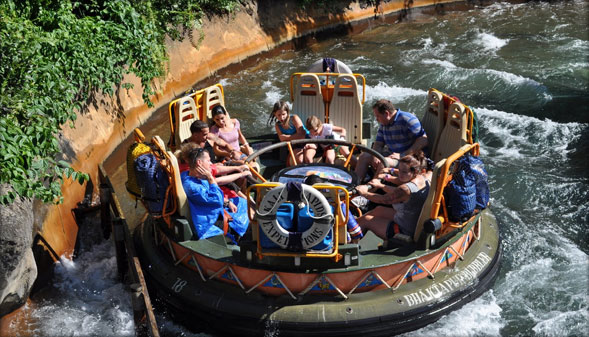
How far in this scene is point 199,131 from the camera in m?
8.46

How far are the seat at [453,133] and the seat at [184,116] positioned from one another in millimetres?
3303

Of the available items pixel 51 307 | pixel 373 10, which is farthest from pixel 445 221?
pixel 373 10

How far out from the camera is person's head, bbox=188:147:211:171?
291 inches

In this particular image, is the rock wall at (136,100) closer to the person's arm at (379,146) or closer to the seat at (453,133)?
the person's arm at (379,146)

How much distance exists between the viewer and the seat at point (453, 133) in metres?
8.30

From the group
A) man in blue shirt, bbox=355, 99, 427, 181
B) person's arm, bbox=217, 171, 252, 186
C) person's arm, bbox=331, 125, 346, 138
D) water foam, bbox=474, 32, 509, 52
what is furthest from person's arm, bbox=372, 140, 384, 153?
water foam, bbox=474, 32, 509, 52

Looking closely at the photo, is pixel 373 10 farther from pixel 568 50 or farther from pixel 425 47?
pixel 568 50

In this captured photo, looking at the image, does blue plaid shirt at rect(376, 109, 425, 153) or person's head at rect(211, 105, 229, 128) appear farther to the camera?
person's head at rect(211, 105, 229, 128)

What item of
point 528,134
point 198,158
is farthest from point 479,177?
point 528,134

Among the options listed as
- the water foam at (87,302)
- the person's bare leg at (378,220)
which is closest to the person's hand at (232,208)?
the person's bare leg at (378,220)

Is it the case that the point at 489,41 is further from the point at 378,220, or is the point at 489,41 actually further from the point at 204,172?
the point at 204,172

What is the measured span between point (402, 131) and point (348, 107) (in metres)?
1.28

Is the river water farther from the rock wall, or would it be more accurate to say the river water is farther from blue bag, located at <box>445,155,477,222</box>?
blue bag, located at <box>445,155,477,222</box>

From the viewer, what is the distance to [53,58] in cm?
975
